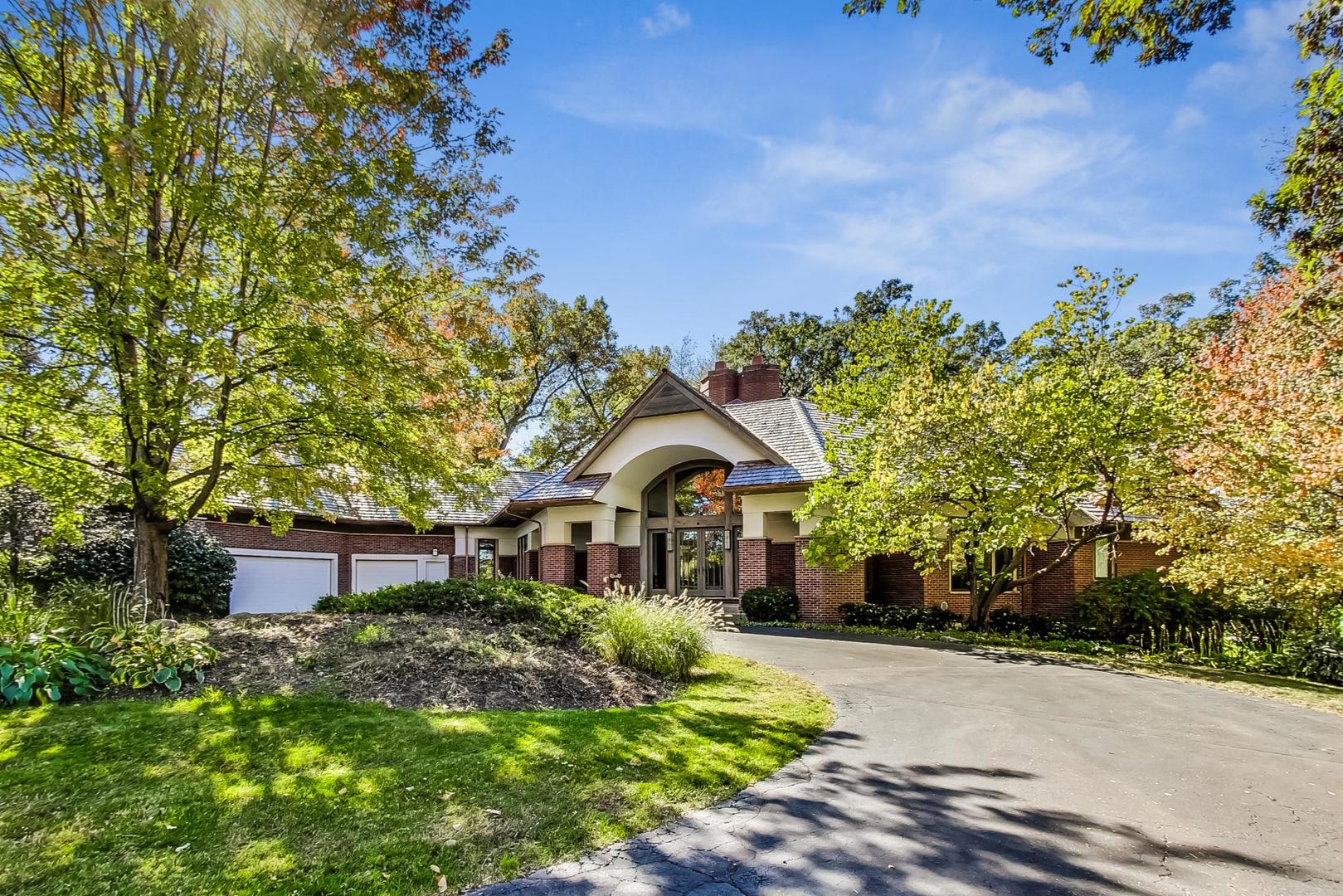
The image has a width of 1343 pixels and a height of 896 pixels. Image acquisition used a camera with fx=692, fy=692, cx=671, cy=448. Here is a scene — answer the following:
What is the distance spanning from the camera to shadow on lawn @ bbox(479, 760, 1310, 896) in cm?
374

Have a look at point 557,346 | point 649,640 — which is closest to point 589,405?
point 557,346

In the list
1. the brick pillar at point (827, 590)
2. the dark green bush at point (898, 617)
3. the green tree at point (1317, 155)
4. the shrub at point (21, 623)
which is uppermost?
the green tree at point (1317, 155)

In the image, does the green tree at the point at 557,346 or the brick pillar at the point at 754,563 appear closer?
the brick pillar at the point at 754,563

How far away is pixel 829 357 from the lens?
1475 inches

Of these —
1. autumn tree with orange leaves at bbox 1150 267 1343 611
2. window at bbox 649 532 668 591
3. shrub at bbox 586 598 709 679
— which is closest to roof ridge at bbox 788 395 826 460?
window at bbox 649 532 668 591

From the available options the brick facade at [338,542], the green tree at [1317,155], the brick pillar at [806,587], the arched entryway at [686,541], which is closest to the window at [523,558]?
the brick facade at [338,542]

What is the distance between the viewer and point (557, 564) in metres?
22.0

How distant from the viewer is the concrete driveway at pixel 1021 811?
3.83 metres

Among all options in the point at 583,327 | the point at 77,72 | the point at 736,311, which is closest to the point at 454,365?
the point at 77,72

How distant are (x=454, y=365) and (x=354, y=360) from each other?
5.98ft

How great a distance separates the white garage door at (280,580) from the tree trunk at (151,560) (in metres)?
11.8

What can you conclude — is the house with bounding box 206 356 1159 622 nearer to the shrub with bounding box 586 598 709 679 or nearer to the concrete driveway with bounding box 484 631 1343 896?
the shrub with bounding box 586 598 709 679

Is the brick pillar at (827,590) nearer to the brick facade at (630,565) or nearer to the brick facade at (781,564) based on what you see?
the brick facade at (781,564)

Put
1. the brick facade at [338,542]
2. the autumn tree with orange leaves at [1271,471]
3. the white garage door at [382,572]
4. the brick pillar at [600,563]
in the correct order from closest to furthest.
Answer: the autumn tree with orange leaves at [1271,471] < the brick facade at [338,542] < the brick pillar at [600,563] < the white garage door at [382,572]
